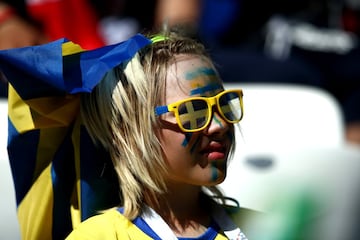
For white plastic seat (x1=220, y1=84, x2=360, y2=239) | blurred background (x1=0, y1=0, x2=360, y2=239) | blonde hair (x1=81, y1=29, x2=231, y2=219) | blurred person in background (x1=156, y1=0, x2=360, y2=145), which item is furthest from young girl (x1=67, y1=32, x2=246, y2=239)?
blurred person in background (x1=156, y1=0, x2=360, y2=145)

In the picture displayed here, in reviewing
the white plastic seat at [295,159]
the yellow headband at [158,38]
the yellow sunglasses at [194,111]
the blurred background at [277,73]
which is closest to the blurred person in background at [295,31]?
the blurred background at [277,73]

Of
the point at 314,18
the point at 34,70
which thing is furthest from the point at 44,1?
the point at 34,70

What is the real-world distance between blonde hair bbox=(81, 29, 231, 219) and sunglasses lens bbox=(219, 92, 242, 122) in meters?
0.11

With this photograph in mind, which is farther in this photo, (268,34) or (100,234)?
(268,34)

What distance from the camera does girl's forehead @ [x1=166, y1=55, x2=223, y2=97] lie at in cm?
165

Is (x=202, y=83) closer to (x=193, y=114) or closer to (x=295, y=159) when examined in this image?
(x=193, y=114)

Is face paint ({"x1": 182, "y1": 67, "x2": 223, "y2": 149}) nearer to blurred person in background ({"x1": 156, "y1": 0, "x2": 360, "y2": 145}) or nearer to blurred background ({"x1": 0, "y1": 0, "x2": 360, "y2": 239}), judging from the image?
blurred background ({"x1": 0, "y1": 0, "x2": 360, "y2": 239})

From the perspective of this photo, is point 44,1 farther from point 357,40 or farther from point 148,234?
point 148,234

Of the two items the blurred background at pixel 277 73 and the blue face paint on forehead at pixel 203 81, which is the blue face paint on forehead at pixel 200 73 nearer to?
the blue face paint on forehead at pixel 203 81

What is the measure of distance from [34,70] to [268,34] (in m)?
2.40

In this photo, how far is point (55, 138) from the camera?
5.83ft

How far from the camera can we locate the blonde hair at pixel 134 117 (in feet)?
5.37

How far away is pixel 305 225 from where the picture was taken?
218 cm

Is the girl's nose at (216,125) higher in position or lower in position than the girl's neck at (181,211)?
higher
